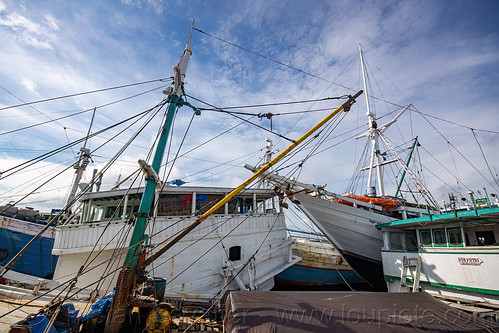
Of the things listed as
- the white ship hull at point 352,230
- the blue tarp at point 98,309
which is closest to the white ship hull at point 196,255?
the white ship hull at point 352,230

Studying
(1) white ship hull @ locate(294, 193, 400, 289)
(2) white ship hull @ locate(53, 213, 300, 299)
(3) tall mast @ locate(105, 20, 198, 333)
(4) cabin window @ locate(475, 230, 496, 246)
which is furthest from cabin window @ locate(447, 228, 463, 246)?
(3) tall mast @ locate(105, 20, 198, 333)

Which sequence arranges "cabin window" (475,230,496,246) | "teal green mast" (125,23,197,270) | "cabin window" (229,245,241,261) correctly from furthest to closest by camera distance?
"cabin window" (229,245,241,261) < "cabin window" (475,230,496,246) < "teal green mast" (125,23,197,270)

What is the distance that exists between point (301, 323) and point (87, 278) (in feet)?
36.1

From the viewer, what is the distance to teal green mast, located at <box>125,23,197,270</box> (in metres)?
6.60

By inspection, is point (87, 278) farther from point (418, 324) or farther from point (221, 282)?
point (418, 324)

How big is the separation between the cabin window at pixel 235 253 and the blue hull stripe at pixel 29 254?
1457cm

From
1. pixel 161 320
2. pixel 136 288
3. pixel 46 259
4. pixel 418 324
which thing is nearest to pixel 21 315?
pixel 136 288

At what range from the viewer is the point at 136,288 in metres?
6.18

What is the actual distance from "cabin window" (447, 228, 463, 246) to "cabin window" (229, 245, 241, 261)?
413 inches

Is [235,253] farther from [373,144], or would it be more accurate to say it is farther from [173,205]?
[373,144]

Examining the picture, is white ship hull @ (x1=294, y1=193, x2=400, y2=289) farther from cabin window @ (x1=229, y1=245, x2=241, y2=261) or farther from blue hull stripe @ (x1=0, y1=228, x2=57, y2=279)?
blue hull stripe @ (x1=0, y1=228, x2=57, y2=279)

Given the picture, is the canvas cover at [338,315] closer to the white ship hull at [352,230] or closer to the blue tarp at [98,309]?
the blue tarp at [98,309]

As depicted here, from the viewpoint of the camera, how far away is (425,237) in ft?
41.4

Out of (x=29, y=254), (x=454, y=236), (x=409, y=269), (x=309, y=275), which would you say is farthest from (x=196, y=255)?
(x=29, y=254)
